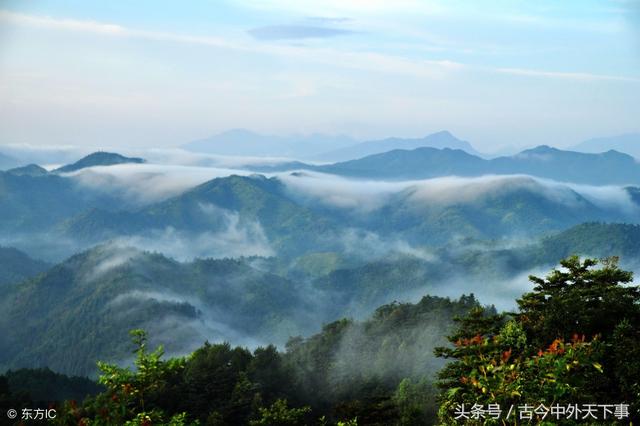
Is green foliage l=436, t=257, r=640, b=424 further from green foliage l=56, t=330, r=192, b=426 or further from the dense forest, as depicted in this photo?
Result: green foliage l=56, t=330, r=192, b=426

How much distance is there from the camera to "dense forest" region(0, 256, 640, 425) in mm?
16766

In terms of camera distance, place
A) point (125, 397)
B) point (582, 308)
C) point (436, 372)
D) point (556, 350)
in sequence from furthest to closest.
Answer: point (436, 372), point (582, 308), point (556, 350), point (125, 397)

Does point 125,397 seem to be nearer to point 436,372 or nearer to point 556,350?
point 556,350

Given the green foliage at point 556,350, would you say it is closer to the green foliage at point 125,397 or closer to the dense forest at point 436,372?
the dense forest at point 436,372

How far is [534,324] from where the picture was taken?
33.8 metres

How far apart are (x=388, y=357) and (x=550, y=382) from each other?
84205mm

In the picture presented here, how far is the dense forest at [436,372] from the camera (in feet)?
55.0

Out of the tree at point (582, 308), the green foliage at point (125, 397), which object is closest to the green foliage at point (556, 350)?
the tree at point (582, 308)

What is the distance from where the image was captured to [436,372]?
51281 mm

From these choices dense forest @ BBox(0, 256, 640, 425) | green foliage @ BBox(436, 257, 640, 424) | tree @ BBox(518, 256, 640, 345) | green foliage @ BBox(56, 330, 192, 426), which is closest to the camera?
green foliage @ BBox(56, 330, 192, 426)

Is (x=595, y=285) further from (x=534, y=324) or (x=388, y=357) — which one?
(x=388, y=357)

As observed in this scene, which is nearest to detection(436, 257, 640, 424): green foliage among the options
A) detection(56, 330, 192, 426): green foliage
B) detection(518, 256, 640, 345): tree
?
detection(518, 256, 640, 345): tree

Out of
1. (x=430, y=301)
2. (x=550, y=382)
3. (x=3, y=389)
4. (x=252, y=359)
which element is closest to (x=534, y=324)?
(x=550, y=382)

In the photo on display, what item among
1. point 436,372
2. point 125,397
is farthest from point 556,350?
point 436,372
